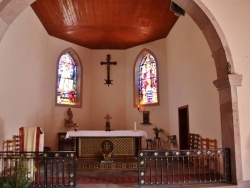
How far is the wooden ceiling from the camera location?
25.5 feet

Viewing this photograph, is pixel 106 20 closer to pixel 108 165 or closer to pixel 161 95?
pixel 161 95

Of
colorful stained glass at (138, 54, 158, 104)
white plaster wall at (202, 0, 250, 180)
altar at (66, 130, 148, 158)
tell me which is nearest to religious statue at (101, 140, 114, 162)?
altar at (66, 130, 148, 158)

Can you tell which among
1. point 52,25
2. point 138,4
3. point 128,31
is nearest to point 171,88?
point 128,31

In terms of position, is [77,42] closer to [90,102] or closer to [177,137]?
[90,102]

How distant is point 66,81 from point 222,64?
692 cm

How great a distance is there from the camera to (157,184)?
472 centimetres

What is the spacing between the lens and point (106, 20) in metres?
8.77

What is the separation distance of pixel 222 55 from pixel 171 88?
4227 millimetres

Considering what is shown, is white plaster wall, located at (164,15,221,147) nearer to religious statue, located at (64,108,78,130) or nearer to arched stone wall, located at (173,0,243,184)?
arched stone wall, located at (173,0,243,184)

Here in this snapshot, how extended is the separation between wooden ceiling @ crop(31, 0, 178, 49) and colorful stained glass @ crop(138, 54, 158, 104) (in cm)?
87

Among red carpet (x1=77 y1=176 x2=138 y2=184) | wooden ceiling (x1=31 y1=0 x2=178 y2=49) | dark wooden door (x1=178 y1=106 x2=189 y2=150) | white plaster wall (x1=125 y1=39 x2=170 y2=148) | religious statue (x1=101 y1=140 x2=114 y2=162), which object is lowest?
red carpet (x1=77 y1=176 x2=138 y2=184)

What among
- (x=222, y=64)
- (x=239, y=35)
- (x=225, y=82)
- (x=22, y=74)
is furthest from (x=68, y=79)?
(x=239, y=35)

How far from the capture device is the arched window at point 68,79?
10.3 meters

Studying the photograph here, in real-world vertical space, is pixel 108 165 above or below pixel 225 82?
below
